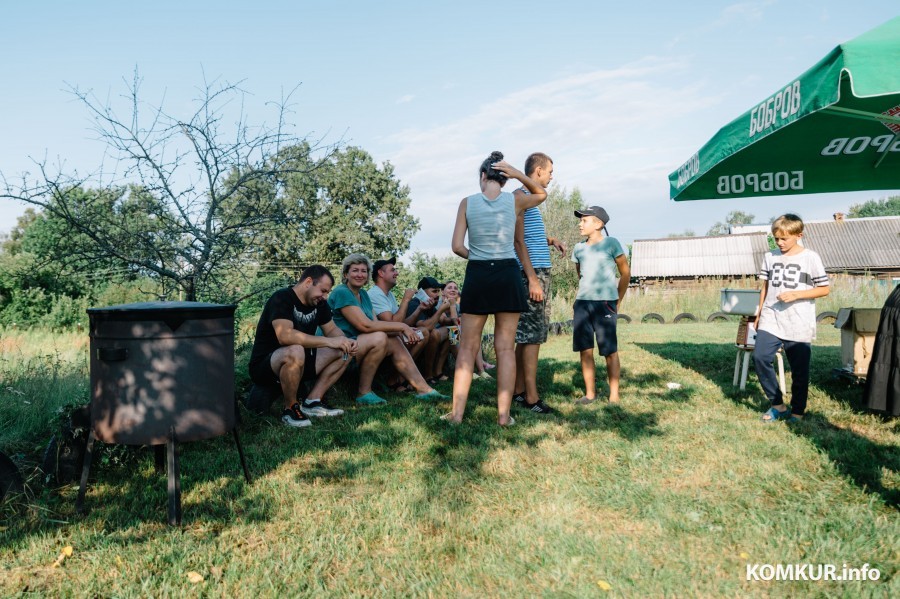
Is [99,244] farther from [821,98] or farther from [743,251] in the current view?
[743,251]

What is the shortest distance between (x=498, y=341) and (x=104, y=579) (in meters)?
2.91

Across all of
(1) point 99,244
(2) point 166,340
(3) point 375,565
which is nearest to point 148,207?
(1) point 99,244

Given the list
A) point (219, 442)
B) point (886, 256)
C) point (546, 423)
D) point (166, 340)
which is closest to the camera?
point (166, 340)

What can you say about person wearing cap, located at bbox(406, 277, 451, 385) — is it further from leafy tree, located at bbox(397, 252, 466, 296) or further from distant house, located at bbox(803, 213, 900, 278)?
distant house, located at bbox(803, 213, 900, 278)

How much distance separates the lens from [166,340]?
292 centimetres

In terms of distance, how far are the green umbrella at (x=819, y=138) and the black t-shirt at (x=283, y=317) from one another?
3604 mm

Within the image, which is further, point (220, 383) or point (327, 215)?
point (327, 215)

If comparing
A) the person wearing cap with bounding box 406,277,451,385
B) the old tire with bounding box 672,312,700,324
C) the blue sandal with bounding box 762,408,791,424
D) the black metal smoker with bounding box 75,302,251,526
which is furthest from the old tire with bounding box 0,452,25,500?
the old tire with bounding box 672,312,700,324

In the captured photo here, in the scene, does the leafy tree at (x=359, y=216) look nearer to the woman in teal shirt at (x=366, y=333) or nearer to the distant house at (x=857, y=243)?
the distant house at (x=857, y=243)

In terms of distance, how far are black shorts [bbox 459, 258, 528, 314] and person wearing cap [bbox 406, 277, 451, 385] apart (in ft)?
6.28

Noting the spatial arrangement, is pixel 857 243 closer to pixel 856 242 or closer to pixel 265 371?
pixel 856 242

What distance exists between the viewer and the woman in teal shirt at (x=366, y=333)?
539cm

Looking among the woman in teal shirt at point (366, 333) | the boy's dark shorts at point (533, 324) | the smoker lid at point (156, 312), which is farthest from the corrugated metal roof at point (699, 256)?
the smoker lid at point (156, 312)

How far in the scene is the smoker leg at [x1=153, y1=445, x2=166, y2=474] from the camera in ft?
11.5
